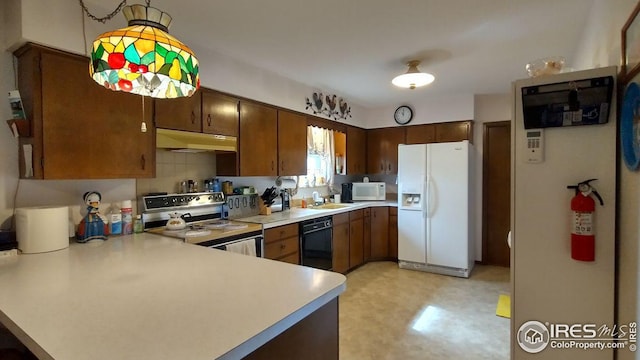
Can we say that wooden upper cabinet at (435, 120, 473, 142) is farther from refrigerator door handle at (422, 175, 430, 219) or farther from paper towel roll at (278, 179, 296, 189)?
paper towel roll at (278, 179, 296, 189)

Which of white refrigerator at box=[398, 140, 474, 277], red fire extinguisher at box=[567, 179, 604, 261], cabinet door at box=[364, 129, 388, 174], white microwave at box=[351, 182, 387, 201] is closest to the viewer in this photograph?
red fire extinguisher at box=[567, 179, 604, 261]

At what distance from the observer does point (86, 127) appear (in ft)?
6.54

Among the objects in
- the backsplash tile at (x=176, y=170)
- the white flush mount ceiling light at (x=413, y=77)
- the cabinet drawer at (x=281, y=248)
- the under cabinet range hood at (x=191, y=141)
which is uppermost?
the white flush mount ceiling light at (x=413, y=77)

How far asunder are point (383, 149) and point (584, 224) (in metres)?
3.68

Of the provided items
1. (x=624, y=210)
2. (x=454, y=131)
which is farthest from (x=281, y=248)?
(x=454, y=131)

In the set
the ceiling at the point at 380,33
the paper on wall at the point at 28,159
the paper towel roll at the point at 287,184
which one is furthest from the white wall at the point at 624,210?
the paper towel roll at the point at 287,184

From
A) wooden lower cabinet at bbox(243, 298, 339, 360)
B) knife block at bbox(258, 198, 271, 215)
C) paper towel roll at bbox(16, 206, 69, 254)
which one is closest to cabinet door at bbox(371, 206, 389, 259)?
knife block at bbox(258, 198, 271, 215)

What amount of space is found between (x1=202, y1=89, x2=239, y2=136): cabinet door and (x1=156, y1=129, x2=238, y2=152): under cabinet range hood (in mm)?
74

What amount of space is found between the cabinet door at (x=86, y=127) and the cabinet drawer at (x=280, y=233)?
1134 millimetres

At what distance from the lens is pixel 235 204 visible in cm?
327

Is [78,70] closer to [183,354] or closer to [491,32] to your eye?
[183,354]

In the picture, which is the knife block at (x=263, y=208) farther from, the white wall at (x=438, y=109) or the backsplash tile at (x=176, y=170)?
the white wall at (x=438, y=109)

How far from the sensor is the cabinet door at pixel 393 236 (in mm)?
4676

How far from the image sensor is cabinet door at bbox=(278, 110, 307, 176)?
3.54 m
